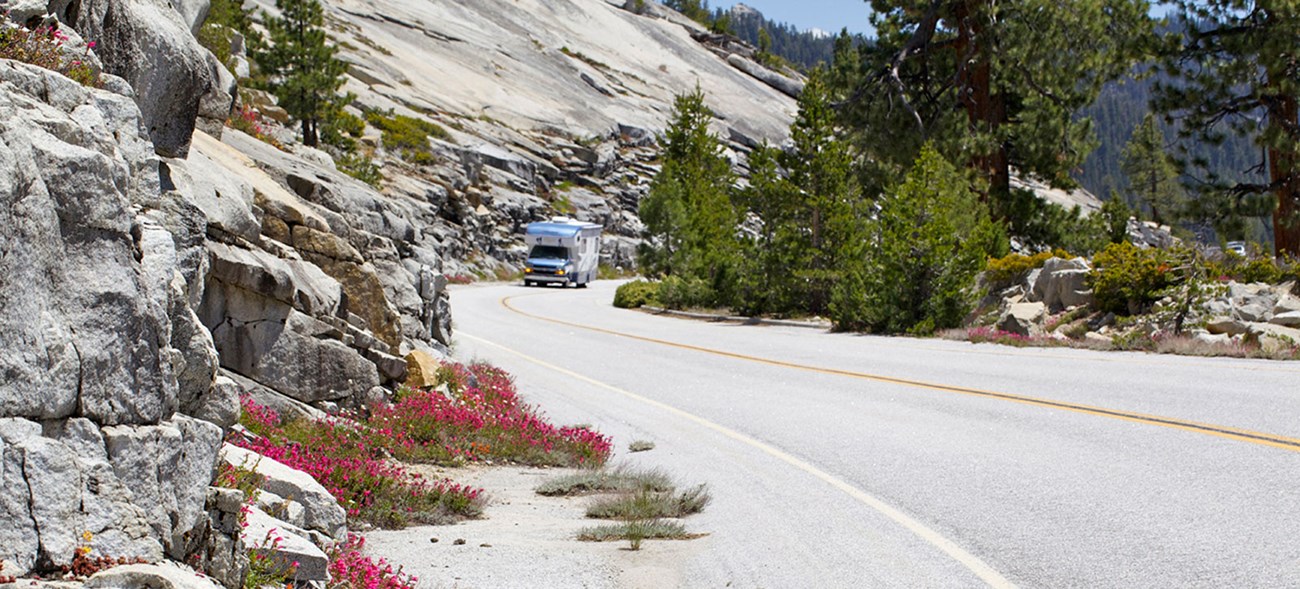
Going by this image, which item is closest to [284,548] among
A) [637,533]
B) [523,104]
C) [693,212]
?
[637,533]

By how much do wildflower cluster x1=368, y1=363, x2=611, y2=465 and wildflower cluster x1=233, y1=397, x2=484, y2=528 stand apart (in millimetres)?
804

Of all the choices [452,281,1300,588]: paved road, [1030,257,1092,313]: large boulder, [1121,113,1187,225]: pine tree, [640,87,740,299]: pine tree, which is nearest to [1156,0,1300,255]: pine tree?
[1030,257,1092,313]: large boulder

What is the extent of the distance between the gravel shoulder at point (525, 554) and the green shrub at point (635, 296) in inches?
1209

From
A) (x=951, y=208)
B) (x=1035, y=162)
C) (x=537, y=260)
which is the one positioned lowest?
(x=537, y=260)

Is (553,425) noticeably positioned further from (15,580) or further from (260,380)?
(15,580)

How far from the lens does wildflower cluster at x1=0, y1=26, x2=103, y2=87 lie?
14.9 feet

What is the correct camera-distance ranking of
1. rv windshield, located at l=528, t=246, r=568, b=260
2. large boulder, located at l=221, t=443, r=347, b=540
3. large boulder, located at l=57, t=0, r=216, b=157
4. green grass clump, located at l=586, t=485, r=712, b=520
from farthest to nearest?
rv windshield, located at l=528, t=246, r=568, b=260 → green grass clump, located at l=586, t=485, r=712, b=520 → large boulder, located at l=57, t=0, r=216, b=157 → large boulder, located at l=221, t=443, r=347, b=540

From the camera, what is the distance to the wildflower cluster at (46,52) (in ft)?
14.9

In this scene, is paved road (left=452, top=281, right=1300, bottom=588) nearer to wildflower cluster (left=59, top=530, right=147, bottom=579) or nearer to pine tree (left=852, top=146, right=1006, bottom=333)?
wildflower cluster (left=59, top=530, right=147, bottom=579)

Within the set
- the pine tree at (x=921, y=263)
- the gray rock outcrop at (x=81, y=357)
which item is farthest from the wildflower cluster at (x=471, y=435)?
the pine tree at (x=921, y=263)

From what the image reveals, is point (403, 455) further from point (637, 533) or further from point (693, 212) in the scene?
point (693, 212)

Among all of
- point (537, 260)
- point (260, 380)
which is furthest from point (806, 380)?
point (537, 260)

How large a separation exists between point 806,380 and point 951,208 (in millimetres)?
12080

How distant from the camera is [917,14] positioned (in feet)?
104
